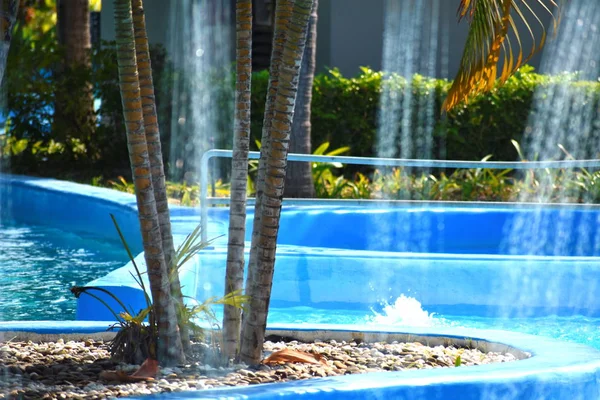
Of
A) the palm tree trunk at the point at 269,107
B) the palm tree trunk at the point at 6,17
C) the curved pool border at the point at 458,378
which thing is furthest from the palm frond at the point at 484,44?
the palm tree trunk at the point at 6,17

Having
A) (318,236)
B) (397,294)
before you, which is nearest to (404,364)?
(397,294)

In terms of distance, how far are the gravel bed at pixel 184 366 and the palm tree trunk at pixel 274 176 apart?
17 cm

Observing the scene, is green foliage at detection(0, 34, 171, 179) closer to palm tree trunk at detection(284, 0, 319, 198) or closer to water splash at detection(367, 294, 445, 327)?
palm tree trunk at detection(284, 0, 319, 198)

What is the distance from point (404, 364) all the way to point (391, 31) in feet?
40.4

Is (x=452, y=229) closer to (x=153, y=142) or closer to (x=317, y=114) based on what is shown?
(x=317, y=114)

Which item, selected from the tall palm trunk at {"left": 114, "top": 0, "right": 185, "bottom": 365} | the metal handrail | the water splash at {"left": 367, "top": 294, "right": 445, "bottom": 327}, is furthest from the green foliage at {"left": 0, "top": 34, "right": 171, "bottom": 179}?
the tall palm trunk at {"left": 114, "top": 0, "right": 185, "bottom": 365}

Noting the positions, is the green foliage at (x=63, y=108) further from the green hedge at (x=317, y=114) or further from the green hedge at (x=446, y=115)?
the green hedge at (x=446, y=115)

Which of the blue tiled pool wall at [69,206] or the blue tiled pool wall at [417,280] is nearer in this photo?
the blue tiled pool wall at [417,280]

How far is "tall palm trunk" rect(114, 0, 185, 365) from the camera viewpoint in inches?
138

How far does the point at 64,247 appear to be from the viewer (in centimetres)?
1020

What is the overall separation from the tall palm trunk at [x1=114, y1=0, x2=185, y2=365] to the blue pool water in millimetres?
3113

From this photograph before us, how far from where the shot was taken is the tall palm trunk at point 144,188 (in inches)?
138

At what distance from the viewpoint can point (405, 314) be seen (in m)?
6.66

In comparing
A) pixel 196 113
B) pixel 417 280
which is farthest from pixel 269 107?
pixel 196 113
